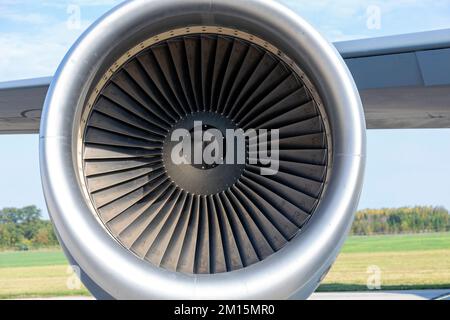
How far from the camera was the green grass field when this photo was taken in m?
11.1

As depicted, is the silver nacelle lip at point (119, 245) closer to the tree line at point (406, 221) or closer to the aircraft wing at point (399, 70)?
the aircraft wing at point (399, 70)

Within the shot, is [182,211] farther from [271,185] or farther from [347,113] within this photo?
[347,113]

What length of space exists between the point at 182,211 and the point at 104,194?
41cm

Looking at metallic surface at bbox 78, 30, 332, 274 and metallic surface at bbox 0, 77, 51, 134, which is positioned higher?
metallic surface at bbox 0, 77, 51, 134

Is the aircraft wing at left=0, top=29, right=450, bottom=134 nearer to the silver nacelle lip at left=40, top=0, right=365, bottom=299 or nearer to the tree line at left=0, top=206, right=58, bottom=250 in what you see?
the silver nacelle lip at left=40, top=0, right=365, bottom=299

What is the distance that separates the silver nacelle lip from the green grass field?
5042 mm

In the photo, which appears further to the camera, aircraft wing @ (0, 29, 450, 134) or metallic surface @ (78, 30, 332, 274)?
aircraft wing @ (0, 29, 450, 134)

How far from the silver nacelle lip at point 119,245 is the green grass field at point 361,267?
5.04 metres

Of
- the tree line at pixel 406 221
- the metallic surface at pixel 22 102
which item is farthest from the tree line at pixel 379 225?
the metallic surface at pixel 22 102

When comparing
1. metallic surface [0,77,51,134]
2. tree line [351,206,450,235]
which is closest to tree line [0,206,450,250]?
tree line [351,206,450,235]

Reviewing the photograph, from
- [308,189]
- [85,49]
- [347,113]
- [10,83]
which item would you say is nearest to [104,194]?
[85,49]

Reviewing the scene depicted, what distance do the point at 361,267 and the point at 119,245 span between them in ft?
37.6
